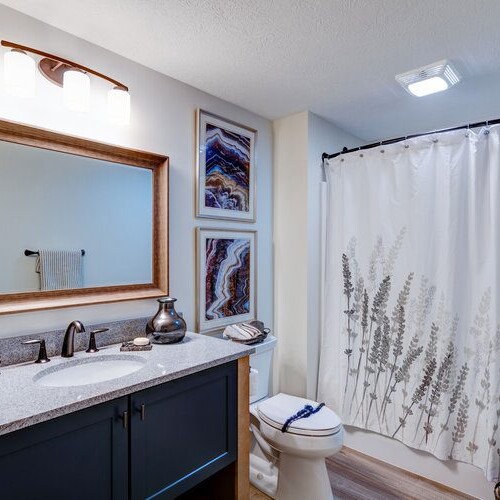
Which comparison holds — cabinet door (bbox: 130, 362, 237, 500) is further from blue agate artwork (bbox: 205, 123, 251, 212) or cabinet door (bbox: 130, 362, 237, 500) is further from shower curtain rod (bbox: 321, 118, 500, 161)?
shower curtain rod (bbox: 321, 118, 500, 161)

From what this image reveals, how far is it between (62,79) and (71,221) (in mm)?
609

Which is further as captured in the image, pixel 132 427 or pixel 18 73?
pixel 18 73

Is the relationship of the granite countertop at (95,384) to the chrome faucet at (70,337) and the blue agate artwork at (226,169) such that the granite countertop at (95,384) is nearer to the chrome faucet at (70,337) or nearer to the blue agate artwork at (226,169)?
the chrome faucet at (70,337)

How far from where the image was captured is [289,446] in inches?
68.0

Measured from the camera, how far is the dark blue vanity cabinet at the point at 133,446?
1.00 meters

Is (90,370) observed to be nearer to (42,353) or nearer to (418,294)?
(42,353)

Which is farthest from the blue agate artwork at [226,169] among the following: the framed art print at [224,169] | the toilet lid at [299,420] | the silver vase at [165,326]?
the toilet lid at [299,420]

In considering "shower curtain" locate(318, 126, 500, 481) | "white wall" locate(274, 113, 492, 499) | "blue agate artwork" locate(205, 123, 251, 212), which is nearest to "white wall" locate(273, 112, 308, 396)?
"white wall" locate(274, 113, 492, 499)

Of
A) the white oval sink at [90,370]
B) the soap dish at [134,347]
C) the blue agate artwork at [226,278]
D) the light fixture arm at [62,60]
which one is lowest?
the white oval sink at [90,370]

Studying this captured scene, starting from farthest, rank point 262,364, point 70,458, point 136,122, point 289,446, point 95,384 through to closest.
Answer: point 262,364
point 136,122
point 289,446
point 95,384
point 70,458

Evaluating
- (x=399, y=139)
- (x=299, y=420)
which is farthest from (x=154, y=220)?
(x=399, y=139)

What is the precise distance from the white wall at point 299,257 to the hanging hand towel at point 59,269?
140cm

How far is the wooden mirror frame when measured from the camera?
1.43 meters

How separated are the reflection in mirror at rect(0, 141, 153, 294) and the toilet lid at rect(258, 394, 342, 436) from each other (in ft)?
3.12
